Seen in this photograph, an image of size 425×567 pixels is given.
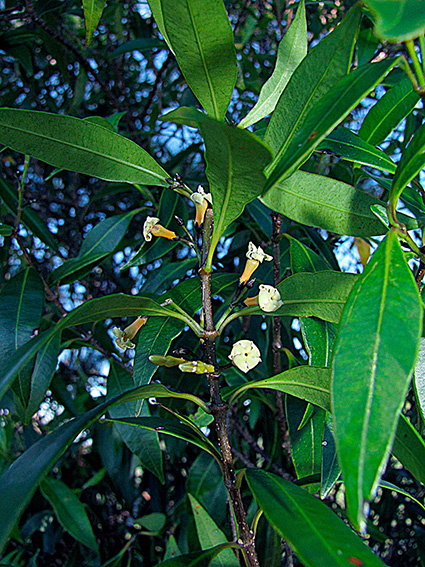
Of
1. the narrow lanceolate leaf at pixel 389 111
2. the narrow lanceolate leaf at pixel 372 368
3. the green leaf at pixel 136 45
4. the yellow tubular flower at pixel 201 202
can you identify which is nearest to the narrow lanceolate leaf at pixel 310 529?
the narrow lanceolate leaf at pixel 372 368

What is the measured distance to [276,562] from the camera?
2.46 feet

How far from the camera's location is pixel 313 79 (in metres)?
0.36

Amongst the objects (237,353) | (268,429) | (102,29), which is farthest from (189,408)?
(102,29)

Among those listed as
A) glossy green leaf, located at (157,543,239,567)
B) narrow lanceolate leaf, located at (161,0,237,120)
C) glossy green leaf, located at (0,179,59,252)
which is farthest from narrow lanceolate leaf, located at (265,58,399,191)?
glossy green leaf, located at (0,179,59,252)

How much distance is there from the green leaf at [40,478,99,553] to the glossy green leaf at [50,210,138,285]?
0.52 meters

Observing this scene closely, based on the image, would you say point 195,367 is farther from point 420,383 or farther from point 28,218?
point 28,218

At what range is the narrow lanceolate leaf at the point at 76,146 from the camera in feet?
1.40

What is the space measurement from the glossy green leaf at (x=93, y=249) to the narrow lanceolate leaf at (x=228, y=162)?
447 mm

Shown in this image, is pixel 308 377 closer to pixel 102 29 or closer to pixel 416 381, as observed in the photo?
pixel 416 381

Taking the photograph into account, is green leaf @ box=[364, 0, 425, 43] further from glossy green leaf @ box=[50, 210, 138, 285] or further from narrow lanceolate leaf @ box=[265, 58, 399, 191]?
glossy green leaf @ box=[50, 210, 138, 285]

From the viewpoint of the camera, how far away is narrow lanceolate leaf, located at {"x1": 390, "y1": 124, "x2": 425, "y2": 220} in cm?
33

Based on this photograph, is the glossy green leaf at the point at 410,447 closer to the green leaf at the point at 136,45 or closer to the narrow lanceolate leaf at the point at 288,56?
the narrow lanceolate leaf at the point at 288,56

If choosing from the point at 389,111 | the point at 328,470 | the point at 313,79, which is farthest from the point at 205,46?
the point at 328,470

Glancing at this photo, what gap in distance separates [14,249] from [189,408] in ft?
2.75
